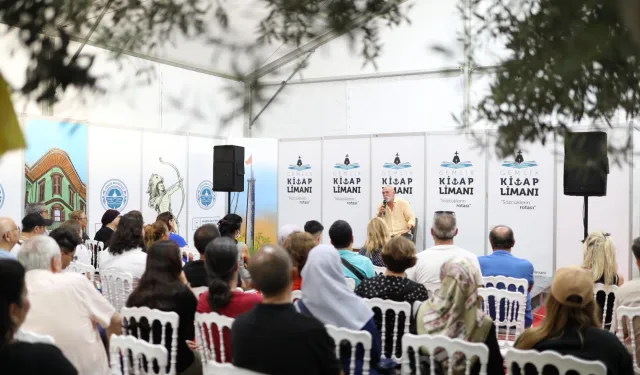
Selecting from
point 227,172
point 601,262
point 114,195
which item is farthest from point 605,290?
point 114,195

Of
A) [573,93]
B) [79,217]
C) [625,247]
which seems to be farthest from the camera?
[625,247]

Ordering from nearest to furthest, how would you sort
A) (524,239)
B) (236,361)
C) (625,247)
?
1. (236,361)
2. (625,247)
3. (524,239)

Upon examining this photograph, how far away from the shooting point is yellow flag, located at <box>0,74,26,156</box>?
50 centimetres

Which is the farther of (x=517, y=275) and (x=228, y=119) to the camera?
(x=517, y=275)

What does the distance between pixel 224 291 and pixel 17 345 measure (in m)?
1.20

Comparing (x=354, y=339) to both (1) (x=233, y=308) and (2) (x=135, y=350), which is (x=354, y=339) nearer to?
(1) (x=233, y=308)

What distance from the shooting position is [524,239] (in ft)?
23.3

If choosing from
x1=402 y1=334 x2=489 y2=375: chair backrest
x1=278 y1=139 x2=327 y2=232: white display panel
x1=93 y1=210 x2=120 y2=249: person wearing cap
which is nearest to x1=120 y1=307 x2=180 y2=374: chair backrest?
x1=402 y1=334 x2=489 y2=375: chair backrest

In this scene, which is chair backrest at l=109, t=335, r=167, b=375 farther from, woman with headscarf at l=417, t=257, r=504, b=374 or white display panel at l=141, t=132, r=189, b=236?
white display panel at l=141, t=132, r=189, b=236

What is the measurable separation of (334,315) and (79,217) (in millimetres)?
3914

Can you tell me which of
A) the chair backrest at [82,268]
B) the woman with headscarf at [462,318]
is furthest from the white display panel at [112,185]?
the woman with headscarf at [462,318]

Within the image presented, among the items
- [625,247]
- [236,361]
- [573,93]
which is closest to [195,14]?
[573,93]

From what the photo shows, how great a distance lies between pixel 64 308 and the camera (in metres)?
2.29

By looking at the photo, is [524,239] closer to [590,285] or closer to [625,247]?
[625,247]
